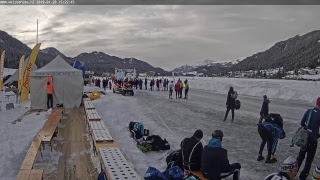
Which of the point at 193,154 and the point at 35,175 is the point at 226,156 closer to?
the point at 193,154

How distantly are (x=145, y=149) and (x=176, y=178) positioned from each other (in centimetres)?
331

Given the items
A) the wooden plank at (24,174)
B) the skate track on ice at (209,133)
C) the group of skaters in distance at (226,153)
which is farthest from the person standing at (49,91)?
the group of skaters in distance at (226,153)

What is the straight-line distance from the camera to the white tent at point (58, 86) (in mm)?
19016

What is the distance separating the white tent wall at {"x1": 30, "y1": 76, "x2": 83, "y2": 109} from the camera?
1903 centimetres

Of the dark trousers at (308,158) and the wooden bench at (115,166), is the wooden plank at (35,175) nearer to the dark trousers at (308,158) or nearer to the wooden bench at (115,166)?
the wooden bench at (115,166)

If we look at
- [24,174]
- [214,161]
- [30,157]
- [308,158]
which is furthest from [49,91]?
[308,158]

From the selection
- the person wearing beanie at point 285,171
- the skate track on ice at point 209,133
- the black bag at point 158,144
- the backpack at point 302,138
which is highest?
the backpack at point 302,138

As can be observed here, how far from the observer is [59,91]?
19391 mm

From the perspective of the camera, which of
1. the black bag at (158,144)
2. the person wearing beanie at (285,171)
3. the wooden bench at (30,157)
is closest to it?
the person wearing beanie at (285,171)

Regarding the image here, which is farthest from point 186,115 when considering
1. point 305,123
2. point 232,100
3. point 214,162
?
point 214,162

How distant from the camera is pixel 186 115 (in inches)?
643

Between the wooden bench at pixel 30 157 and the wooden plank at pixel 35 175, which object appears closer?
the wooden plank at pixel 35 175

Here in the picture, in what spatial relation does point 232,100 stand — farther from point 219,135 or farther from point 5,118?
point 5,118

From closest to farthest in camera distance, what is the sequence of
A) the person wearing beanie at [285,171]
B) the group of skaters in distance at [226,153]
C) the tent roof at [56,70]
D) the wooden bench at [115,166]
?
the person wearing beanie at [285,171]
the wooden bench at [115,166]
the group of skaters in distance at [226,153]
the tent roof at [56,70]
